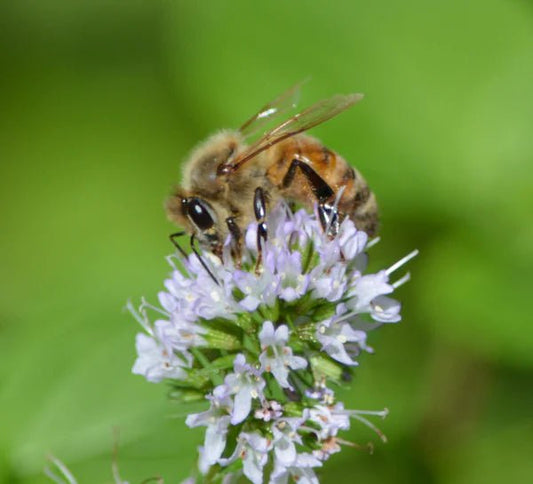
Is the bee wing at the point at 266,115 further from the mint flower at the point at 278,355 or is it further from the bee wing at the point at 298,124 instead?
the mint flower at the point at 278,355

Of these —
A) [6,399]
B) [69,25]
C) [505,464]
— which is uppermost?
[69,25]

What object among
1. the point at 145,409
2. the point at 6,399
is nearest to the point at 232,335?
the point at 145,409

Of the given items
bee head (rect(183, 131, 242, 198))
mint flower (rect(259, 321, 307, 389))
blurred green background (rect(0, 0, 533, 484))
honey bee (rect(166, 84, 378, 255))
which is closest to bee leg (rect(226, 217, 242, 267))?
honey bee (rect(166, 84, 378, 255))

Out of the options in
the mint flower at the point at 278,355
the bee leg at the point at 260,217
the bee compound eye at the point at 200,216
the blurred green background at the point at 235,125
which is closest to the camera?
the mint flower at the point at 278,355

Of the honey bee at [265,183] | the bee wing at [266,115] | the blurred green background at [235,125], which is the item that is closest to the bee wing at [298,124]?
the honey bee at [265,183]

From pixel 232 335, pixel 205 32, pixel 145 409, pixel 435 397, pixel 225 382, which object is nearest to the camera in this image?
pixel 225 382

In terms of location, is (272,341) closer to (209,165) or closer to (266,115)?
(209,165)

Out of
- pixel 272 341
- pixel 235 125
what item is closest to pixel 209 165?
pixel 272 341

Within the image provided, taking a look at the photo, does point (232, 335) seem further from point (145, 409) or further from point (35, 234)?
point (35, 234)
